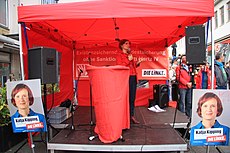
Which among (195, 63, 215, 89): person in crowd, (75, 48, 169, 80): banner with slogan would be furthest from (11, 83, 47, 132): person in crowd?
(195, 63, 215, 89): person in crowd

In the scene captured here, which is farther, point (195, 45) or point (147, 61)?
point (147, 61)

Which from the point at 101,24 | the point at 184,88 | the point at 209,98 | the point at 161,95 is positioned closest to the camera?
the point at 209,98

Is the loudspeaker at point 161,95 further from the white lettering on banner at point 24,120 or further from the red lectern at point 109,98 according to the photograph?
the white lettering on banner at point 24,120

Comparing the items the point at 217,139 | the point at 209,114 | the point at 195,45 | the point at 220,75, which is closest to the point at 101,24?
the point at 195,45

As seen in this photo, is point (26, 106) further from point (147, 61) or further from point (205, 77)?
point (147, 61)

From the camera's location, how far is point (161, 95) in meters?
5.47

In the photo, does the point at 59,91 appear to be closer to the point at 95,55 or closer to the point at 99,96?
the point at 95,55

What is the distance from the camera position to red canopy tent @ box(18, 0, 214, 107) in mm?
2969

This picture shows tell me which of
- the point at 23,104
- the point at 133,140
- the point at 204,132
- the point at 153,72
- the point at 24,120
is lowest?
the point at 133,140

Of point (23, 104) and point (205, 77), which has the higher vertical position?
point (205, 77)

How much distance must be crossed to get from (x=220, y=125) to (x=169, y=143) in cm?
68

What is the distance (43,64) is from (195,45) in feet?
7.18

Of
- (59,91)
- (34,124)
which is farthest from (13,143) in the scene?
(59,91)

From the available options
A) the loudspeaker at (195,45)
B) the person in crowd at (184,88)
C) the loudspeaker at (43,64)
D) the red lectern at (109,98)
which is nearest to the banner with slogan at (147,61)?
the person in crowd at (184,88)
